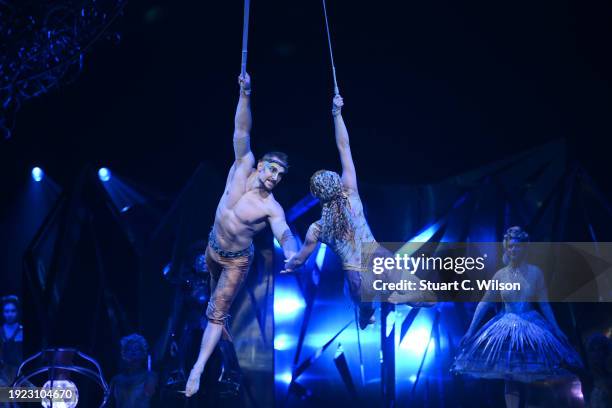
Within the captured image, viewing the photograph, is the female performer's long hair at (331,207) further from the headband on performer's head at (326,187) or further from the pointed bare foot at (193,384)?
the pointed bare foot at (193,384)

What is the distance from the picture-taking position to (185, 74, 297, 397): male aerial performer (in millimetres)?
5336

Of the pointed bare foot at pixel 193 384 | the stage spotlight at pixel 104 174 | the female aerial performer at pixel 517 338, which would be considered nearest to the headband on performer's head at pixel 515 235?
the female aerial performer at pixel 517 338

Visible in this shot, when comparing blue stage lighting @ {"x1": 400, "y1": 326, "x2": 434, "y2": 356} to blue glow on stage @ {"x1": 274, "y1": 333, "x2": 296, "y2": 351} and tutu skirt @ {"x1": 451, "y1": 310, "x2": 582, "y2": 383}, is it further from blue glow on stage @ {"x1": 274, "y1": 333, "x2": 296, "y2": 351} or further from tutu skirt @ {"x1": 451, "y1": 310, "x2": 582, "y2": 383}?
blue glow on stage @ {"x1": 274, "y1": 333, "x2": 296, "y2": 351}

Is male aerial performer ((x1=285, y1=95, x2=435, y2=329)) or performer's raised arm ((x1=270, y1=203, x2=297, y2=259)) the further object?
male aerial performer ((x1=285, y1=95, x2=435, y2=329))

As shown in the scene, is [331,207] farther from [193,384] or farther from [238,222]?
[193,384]

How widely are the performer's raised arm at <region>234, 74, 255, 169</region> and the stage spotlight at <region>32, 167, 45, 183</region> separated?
240 centimetres

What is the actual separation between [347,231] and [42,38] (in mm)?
2699

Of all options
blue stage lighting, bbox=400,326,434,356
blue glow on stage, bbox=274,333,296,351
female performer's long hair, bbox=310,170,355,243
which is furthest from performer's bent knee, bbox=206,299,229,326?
blue stage lighting, bbox=400,326,434,356

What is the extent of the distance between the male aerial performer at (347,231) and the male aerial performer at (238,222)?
0.24 metres

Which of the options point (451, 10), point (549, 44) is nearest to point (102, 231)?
point (451, 10)

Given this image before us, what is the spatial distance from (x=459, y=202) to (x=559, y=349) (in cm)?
150

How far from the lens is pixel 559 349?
5.68 m

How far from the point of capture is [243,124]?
5.30 m

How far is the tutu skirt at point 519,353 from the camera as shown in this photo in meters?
5.57
